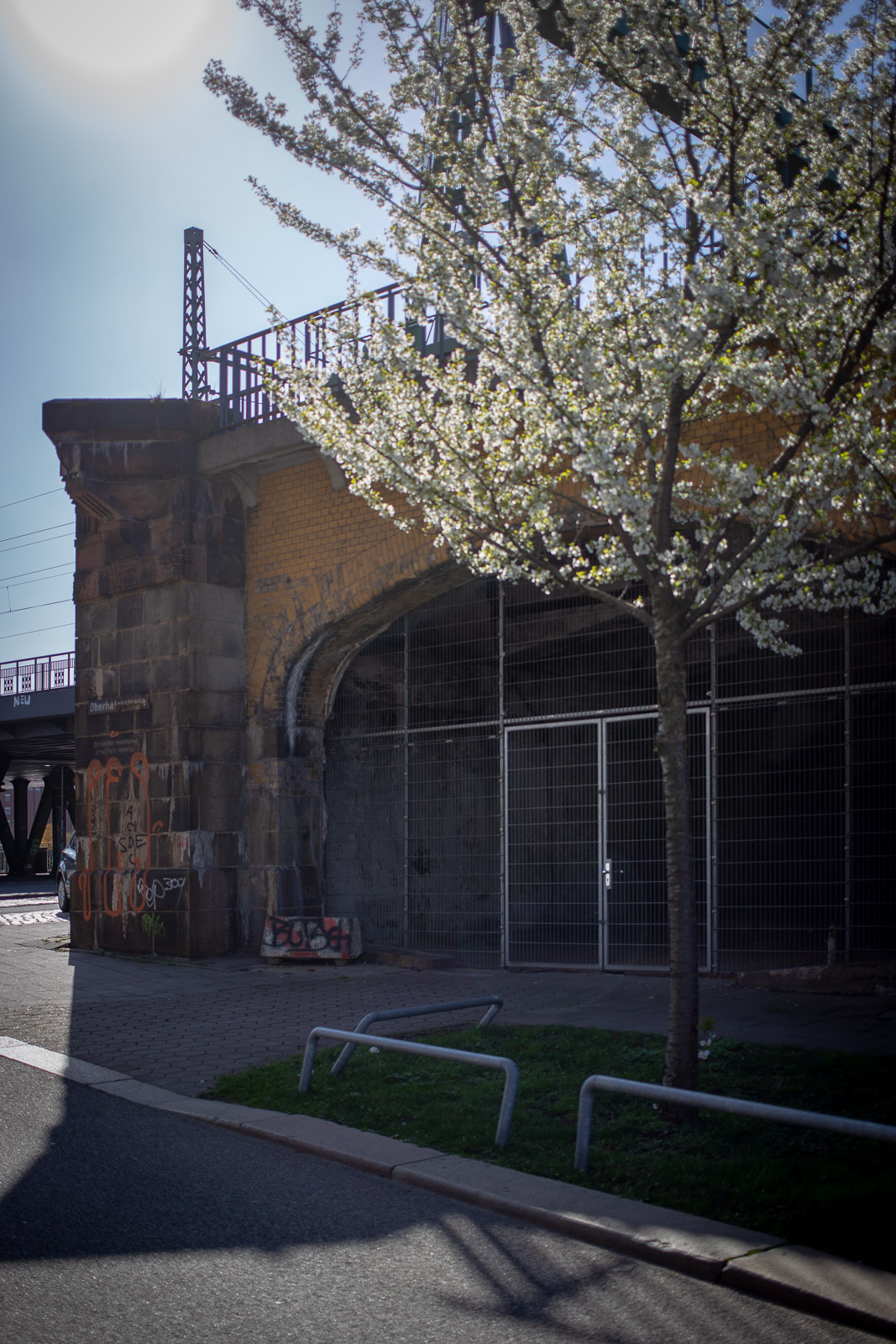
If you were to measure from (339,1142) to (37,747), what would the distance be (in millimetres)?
35917

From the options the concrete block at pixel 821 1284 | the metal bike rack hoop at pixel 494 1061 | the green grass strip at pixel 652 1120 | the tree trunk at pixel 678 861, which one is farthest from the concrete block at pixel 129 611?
the concrete block at pixel 821 1284

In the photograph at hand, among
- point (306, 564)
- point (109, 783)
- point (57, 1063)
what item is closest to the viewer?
point (57, 1063)

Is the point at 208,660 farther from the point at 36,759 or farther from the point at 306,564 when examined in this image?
the point at 36,759

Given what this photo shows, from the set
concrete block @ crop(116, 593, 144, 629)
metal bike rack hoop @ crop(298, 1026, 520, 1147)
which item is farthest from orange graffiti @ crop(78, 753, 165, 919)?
metal bike rack hoop @ crop(298, 1026, 520, 1147)

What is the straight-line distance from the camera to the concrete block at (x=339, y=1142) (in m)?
5.48

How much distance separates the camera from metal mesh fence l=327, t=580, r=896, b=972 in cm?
1067

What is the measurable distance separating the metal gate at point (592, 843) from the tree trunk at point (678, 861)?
520cm

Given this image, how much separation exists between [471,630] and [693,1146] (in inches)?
344

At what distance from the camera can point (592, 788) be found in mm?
12523

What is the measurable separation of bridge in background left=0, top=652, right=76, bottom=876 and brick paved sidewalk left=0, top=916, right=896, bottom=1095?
16.5 m

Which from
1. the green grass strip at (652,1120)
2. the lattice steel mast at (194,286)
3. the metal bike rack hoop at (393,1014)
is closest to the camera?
the green grass strip at (652,1120)

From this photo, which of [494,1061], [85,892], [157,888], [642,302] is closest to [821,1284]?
[494,1061]

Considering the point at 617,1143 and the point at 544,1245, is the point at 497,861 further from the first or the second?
the point at 544,1245

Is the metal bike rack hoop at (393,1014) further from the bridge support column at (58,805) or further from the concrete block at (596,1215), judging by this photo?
the bridge support column at (58,805)
